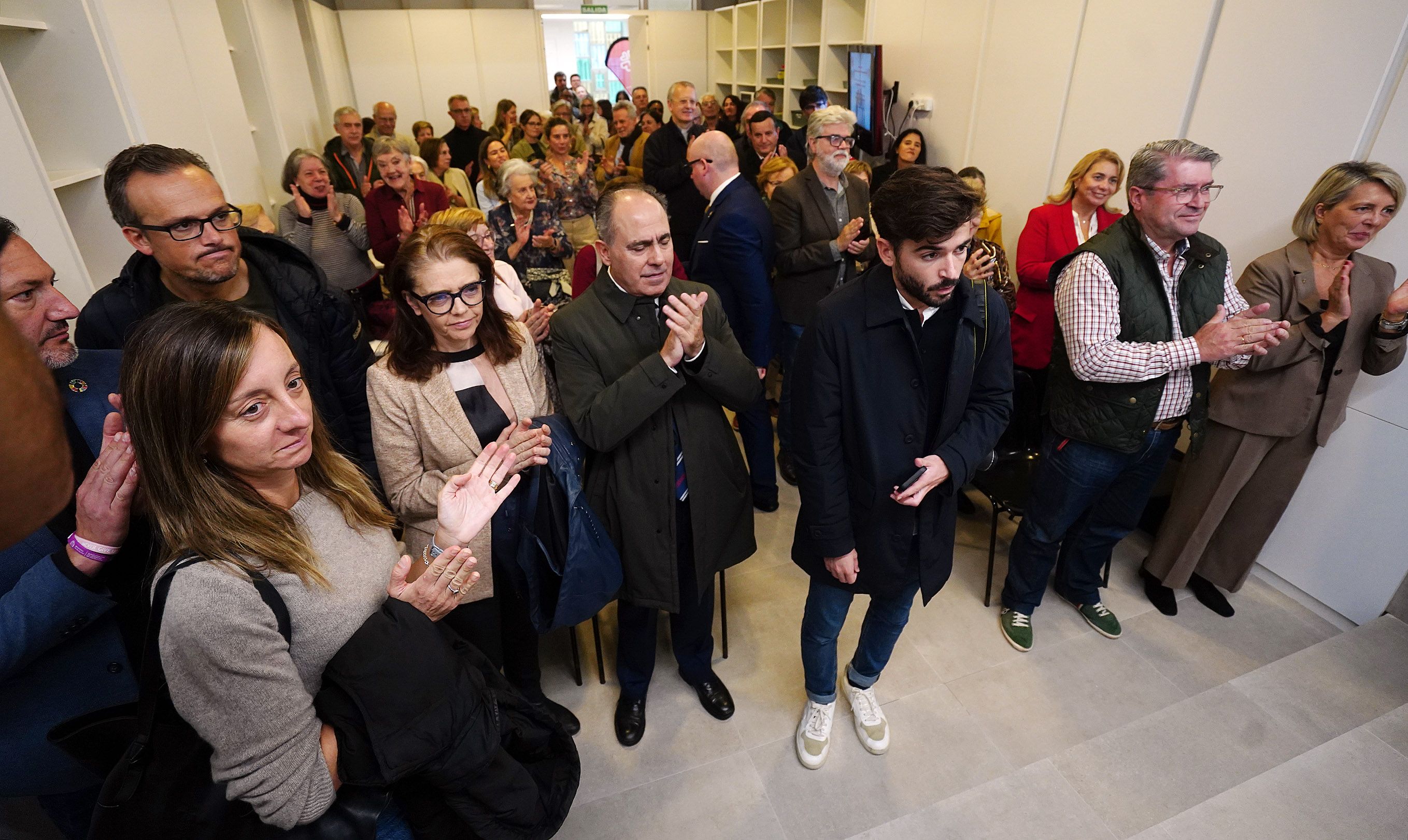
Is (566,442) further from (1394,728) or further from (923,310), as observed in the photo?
(1394,728)

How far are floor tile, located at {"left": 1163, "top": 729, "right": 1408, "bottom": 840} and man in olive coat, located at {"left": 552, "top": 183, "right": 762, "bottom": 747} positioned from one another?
1460mm

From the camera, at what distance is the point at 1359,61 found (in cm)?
250

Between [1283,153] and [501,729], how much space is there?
363 centimetres

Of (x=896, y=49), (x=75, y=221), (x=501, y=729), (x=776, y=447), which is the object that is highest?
(x=896, y=49)

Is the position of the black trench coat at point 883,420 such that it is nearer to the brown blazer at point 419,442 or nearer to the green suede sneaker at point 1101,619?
the brown blazer at point 419,442

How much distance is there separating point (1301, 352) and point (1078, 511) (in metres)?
0.98

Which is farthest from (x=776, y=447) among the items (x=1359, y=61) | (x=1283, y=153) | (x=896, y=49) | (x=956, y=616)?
(x=896, y=49)

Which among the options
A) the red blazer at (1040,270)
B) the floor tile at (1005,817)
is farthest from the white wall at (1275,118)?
the floor tile at (1005,817)

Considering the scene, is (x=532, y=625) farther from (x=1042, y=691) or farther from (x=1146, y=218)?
(x=1146, y=218)

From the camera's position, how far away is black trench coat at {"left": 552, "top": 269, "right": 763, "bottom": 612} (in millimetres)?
1879

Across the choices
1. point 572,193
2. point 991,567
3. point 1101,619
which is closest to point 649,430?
point 991,567

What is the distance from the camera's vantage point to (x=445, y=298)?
1.77m

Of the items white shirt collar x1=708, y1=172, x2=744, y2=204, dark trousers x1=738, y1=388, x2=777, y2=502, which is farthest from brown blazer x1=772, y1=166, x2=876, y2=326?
dark trousers x1=738, y1=388, x2=777, y2=502

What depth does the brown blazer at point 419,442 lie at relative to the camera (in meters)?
1.81
